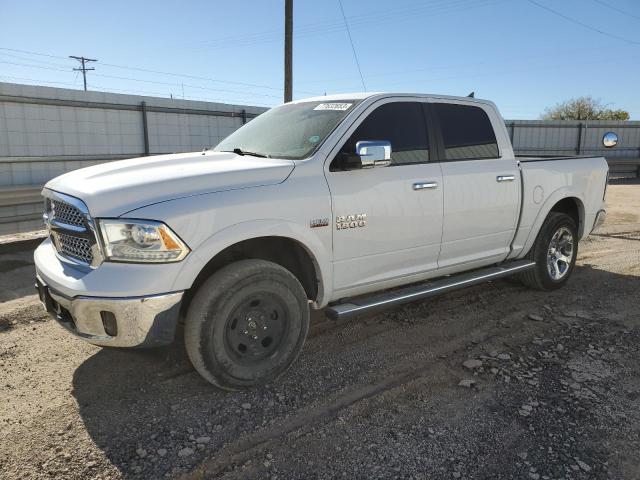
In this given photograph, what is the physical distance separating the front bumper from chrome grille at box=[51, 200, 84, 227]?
1.54 feet

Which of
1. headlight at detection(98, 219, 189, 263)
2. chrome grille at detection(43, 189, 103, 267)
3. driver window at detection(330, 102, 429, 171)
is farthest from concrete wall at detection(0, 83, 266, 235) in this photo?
driver window at detection(330, 102, 429, 171)

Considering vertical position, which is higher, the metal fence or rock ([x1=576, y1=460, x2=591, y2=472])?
the metal fence

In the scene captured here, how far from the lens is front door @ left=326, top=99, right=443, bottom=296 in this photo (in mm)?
3789

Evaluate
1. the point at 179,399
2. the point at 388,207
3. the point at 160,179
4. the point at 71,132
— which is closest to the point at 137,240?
the point at 160,179

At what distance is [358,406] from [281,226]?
1271 mm

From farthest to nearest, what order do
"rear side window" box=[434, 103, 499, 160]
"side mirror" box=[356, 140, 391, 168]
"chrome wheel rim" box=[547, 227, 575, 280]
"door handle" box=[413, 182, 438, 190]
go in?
1. "chrome wheel rim" box=[547, 227, 575, 280]
2. "rear side window" box=[434, 103, 499, 160]
3. "door handle" box=[413, 182, 438, 190]
4. "side mirror" box=[356, 140, 391, 168]

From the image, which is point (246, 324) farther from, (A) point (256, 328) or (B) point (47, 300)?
(B) point (47, 300)

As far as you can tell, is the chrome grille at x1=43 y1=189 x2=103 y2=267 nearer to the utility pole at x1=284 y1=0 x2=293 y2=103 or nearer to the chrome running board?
the chrome running board

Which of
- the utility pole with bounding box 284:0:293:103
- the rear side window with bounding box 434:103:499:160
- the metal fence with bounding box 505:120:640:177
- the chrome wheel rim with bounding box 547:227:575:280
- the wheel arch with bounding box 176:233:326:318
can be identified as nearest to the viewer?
the wheel arch with bounding box 176:233:326:318

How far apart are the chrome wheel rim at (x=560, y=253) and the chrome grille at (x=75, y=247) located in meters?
4.67

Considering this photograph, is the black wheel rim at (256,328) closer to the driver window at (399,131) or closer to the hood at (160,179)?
the hood at (160,179)

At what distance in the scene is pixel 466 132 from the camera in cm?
480

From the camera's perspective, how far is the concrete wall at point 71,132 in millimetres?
8922

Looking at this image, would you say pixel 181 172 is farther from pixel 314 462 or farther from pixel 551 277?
pixel 551 277
